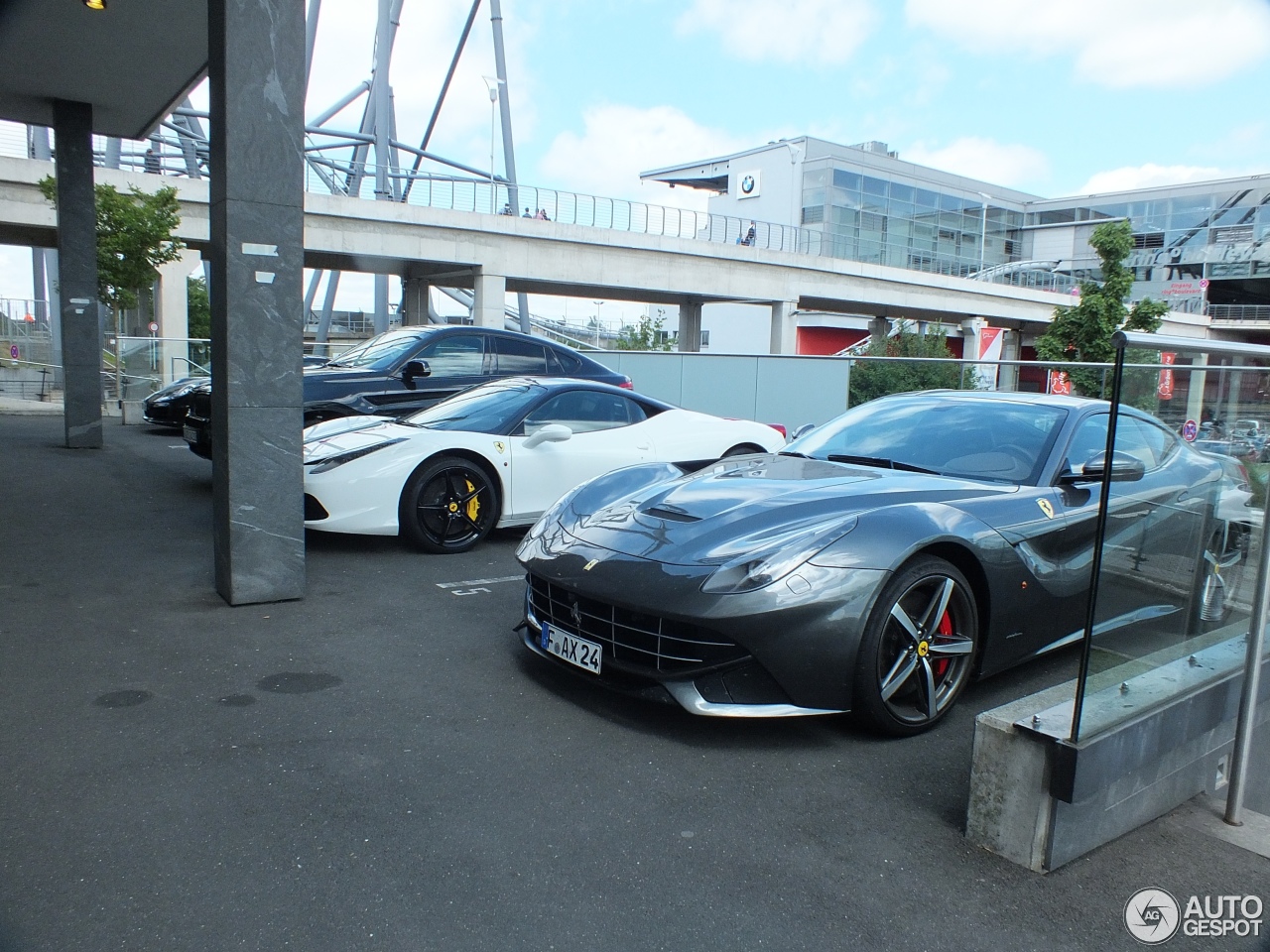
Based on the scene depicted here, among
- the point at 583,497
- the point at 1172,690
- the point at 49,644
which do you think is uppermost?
the point at 583,497

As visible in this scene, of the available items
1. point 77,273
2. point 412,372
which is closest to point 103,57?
point 77,273

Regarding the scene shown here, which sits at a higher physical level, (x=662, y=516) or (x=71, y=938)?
(x=662, y=516)

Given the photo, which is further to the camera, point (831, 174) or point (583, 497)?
point (831, 174)

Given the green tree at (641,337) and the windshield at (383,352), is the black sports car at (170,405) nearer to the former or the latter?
the windshield at (383,352)

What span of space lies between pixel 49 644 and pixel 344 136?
38958 mm

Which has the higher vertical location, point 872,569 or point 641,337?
point 641,337

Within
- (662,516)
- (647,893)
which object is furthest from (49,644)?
(647,893)

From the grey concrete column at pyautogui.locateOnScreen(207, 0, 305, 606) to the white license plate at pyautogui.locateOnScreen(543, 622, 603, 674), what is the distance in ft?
6.92

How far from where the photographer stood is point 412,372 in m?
9.66

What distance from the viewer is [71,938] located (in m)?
2.26

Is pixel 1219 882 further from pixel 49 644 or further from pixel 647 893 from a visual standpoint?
pixel 49 644

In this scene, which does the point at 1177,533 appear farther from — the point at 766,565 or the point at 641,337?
the point at 641,337

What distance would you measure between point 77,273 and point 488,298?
1775 cm

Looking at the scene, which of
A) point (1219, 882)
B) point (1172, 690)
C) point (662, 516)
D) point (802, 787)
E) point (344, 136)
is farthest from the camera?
point (344, 136)
